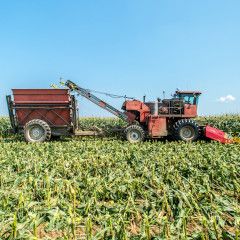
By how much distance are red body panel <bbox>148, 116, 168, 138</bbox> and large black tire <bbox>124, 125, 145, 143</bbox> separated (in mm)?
442

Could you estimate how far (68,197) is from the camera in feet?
19.0

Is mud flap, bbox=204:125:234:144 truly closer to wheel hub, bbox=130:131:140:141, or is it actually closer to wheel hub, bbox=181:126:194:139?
wheel hub, bbox=181:126:194:139

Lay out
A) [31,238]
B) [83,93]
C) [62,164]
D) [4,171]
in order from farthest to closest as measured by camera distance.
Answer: [83,93], [62,164], [4,171], [31,238]

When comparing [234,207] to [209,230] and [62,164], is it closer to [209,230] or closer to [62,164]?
[209,230]

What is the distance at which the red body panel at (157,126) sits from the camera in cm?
1494

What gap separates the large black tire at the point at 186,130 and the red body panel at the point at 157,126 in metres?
0.46

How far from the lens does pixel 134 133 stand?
14.8m

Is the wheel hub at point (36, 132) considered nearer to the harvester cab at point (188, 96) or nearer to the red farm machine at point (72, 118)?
the red farm machine at point (72, 118)

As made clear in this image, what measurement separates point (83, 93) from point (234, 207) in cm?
1138

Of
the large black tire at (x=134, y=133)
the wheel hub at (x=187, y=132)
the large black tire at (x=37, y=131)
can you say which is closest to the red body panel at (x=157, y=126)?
the large black tire at (x=134, y=133)

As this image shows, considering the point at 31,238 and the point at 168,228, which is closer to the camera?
the point at 31,238

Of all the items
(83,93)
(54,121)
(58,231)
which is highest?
(83,93)

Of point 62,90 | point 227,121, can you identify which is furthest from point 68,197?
point 227,121

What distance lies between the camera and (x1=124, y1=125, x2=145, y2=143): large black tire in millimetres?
14680
